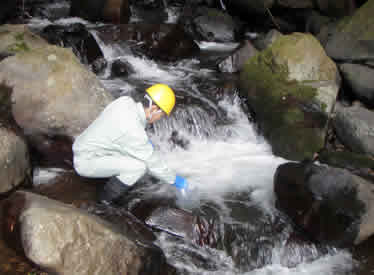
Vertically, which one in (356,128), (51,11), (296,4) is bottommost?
(51,11)

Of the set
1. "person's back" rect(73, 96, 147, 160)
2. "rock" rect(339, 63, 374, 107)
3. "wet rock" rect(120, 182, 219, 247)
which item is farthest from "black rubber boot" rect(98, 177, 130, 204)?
"rock" rect(339, 63, 374, 107)

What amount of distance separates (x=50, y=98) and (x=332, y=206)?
164 inches

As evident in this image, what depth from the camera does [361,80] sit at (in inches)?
303

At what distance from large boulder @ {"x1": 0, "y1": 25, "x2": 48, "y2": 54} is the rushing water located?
1806 mm

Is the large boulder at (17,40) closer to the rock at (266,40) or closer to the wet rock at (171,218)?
the wet rock at (171,218)

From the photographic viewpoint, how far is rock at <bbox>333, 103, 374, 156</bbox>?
Result: 6418 millimetres

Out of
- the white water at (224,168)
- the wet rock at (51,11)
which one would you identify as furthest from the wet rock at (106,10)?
the white water at (224,168)

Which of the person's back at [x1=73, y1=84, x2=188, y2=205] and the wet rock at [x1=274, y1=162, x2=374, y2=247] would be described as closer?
the person's back at [x1=73, y1=84, x2=188, y2=205]

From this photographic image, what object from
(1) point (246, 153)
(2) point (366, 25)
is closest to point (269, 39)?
(2) point (366, 25)

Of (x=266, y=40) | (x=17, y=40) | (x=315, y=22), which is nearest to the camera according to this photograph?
(x=17, y=40)

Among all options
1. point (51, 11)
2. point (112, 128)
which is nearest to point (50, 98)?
point (112, 128)

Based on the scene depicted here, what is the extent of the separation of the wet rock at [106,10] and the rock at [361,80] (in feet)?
25.0

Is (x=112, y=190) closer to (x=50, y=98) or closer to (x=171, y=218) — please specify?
(x=171, y=218)

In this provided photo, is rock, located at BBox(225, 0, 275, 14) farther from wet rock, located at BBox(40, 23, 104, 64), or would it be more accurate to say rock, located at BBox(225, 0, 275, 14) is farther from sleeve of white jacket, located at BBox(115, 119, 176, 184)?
sleeve of white jacket, located at BBox(115, 119, 176, 184)
